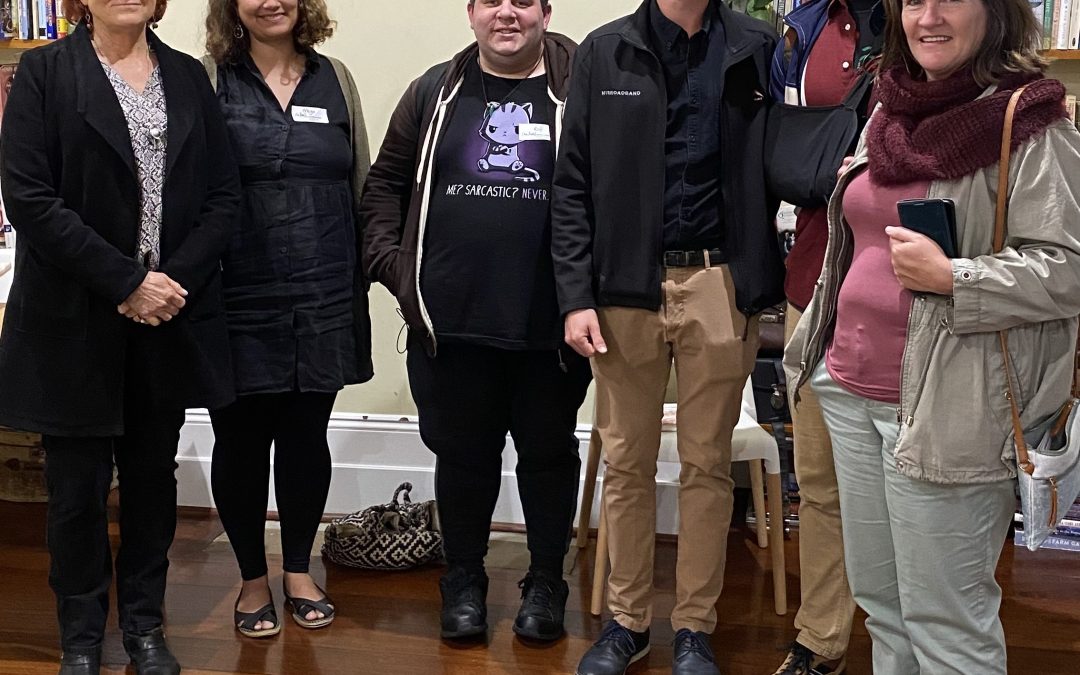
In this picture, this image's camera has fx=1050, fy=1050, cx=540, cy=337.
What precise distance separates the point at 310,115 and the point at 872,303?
1441 mm

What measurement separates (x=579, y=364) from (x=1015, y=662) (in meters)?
1.31

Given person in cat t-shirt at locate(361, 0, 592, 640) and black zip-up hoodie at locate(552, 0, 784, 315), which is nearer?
black zip-up hoodie at locate(552, 0, 784, 315)

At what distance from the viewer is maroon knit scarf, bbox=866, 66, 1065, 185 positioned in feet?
5.20

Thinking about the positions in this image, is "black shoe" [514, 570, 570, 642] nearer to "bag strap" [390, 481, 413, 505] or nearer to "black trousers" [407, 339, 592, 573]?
"black trousers" [407, 339, 592, 573]

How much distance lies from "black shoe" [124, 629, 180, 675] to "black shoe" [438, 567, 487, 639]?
657mm

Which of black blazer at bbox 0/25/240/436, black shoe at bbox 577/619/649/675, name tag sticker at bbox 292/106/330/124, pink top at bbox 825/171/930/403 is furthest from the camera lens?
name tag sticker at bbox 292/106/330/124

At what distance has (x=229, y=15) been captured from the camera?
249 centimetres

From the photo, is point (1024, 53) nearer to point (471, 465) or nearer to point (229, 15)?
point (471, 465)

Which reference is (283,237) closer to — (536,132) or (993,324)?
(536,132)

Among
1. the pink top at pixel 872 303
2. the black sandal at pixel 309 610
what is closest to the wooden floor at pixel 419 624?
the black sandal at pixel 309 610

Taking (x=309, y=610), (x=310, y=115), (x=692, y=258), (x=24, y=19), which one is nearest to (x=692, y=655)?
(x=692, y=258)

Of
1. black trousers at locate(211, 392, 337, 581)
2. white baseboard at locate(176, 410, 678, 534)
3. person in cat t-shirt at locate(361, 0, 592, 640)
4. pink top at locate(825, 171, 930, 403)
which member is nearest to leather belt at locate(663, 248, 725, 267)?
person in cat t-shirt at locate(361, 0, 592, 640)

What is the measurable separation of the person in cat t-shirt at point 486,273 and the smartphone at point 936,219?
0.95m

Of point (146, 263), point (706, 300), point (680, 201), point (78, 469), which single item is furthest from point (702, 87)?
point (78, 469)
